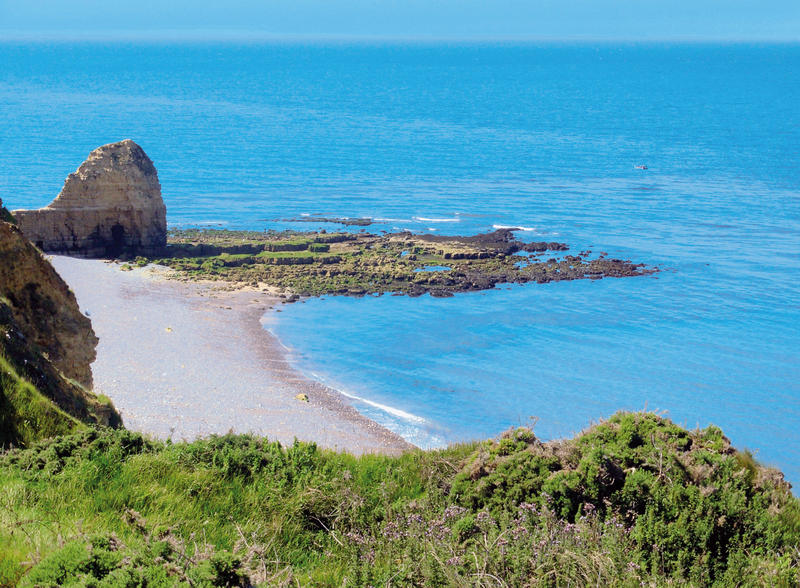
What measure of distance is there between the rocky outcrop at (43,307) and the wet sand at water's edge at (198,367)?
37.3 ft

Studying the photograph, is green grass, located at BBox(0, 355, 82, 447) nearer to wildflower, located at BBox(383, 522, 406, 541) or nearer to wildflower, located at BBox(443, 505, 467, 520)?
wildflower, located at BBox(383, 522, 406, 541)

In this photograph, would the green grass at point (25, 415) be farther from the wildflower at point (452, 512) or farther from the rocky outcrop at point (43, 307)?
the wildflower at point (452, 512)

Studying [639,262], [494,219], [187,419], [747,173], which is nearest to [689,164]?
[747,173]

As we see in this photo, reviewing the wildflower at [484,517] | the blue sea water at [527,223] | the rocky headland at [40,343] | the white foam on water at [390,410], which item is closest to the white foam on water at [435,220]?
the blue sea water at [527,223]

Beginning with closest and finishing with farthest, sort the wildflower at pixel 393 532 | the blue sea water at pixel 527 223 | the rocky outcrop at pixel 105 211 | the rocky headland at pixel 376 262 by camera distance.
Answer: the wildflower at pixel 393 532, the blue sea water at pixel 527 223, the rocky outcrop at pixel 105 211, the rocky headland at pixel 376 262

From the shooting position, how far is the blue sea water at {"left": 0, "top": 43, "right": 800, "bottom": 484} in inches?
1543

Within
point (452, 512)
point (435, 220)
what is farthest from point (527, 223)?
point (452, 512)

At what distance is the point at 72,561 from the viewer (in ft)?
21.1

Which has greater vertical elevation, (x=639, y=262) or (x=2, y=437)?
(x=639, y=262)

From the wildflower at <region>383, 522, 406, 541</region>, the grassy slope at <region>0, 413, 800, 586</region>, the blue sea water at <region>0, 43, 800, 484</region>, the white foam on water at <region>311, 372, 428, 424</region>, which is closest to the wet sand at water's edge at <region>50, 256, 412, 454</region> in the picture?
the white foam on water at <region>311, 372, 428, 424</region>

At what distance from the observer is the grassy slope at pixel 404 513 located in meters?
7.32

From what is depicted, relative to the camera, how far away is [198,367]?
39688 mm

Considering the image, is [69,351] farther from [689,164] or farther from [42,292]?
[689,164]

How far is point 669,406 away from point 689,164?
77496 mm
